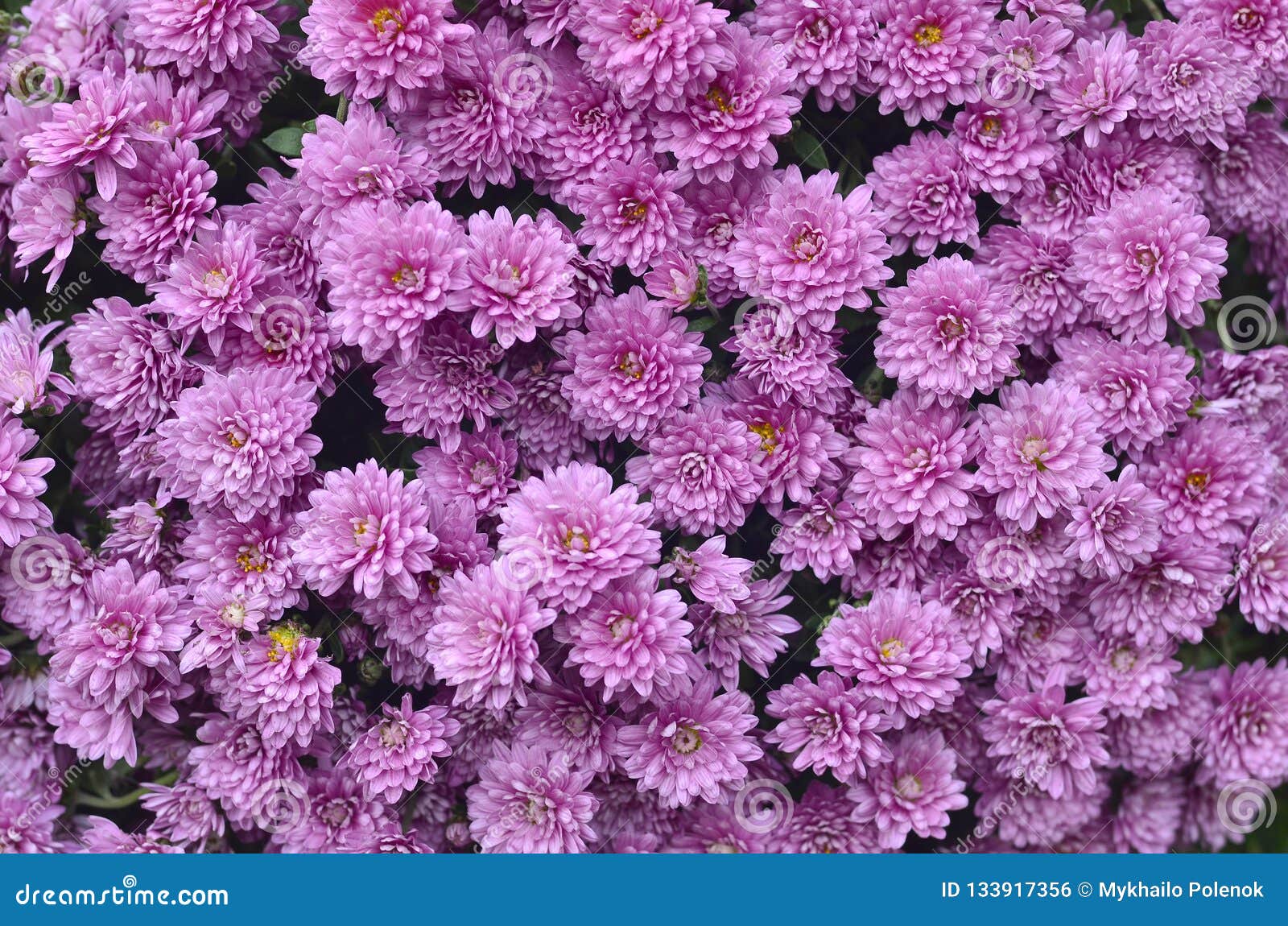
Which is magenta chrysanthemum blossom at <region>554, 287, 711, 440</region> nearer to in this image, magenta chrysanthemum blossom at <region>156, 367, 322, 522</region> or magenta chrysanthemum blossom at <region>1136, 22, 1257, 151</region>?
magenta chrysanthemum blossom at <region>156, 367, 322, 522</region>

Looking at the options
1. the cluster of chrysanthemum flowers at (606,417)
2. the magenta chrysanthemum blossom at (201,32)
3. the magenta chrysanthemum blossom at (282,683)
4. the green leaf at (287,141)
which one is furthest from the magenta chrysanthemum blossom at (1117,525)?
the magenta chrysanthemum blossom at (201,32)

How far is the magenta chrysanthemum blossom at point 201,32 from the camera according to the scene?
188cm

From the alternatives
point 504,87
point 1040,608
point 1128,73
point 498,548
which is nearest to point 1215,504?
point 1040,608

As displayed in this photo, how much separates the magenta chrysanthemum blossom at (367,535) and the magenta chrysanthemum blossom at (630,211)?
566mm

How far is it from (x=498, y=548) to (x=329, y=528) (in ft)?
0.95

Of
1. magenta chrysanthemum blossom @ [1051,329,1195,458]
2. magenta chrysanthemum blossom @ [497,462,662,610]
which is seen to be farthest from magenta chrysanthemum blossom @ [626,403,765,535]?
magenta chrysanthemum blossom @ [1051,329,1195,458]

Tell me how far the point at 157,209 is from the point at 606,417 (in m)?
0.91

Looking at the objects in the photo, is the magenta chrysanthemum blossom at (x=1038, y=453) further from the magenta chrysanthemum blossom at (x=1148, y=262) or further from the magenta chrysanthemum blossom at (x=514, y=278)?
the magenta chrysanthemum blossom at (x=514, y=278)

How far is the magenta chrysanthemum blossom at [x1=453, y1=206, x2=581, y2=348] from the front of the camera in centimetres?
179

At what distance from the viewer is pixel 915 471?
1.92 meters

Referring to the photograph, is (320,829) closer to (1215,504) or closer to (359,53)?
(359,53)

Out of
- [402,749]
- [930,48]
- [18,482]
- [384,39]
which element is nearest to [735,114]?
[930,48]

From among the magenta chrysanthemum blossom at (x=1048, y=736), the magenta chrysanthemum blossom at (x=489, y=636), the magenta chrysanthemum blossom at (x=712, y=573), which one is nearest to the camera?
the magenta chrysanthemum blossom at (x=489, y=636)

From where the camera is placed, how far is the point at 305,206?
193cm
